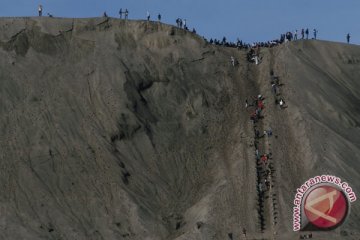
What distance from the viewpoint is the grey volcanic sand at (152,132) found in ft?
196

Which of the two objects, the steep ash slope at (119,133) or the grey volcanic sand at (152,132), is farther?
the steep ash slope at (119,133)

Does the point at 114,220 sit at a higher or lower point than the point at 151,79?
lower

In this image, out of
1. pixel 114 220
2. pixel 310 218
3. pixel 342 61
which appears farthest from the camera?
pixel 342 61

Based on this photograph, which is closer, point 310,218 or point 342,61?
point 310,218

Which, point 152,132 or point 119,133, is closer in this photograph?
point 119,133

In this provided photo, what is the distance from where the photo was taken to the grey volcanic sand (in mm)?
59781

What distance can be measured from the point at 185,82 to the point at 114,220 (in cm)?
1544

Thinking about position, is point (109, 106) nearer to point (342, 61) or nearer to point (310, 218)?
point (342, 61)

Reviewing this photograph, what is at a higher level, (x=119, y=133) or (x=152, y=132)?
(x=119, y=133)

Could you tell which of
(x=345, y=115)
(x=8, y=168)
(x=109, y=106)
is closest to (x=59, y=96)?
(x=109, y=106)

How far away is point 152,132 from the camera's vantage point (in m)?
67.7

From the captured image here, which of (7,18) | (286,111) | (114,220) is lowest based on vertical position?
(114,220)

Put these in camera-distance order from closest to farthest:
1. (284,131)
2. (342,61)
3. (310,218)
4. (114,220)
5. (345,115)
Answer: (310,218) → (114,220) → (284,131) → (345,115) → (342,61)

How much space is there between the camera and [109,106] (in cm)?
6781
